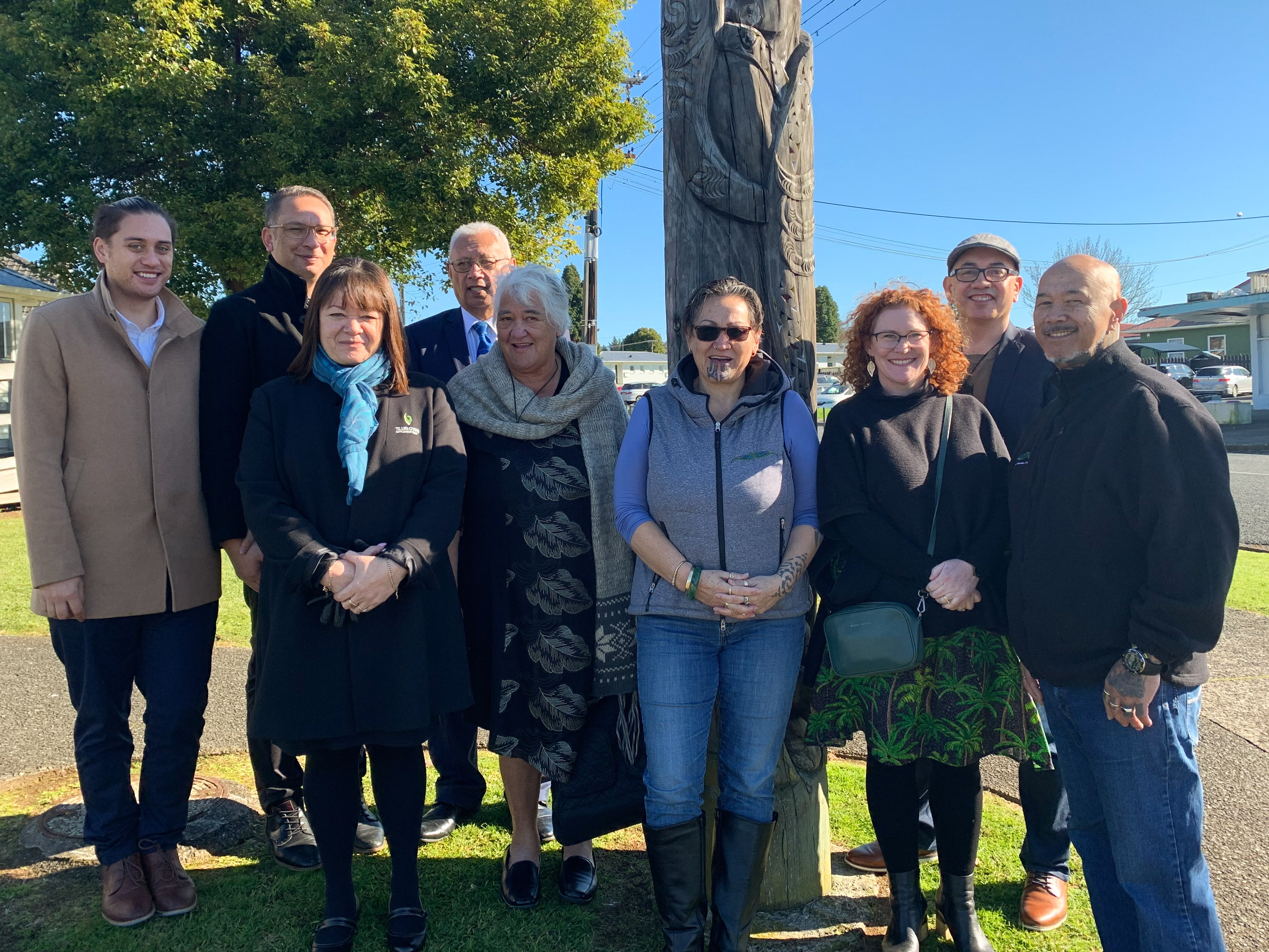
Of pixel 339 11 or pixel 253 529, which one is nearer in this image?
pixel 253 529

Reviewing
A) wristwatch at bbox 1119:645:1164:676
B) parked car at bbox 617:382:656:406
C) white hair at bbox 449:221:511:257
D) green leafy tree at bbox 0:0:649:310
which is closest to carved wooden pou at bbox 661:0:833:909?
white hair at bbox 449:221:511:257

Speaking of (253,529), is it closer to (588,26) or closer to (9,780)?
(9,780)

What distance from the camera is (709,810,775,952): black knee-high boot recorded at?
2629 millimetres

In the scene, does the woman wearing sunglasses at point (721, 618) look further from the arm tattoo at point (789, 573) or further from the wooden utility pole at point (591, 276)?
the wooden utility pole at point (591, 276)

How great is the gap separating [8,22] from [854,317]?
1275 cm

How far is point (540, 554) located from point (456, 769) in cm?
136

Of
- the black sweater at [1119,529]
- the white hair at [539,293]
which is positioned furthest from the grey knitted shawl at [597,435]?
the black sweater at [1119,529]

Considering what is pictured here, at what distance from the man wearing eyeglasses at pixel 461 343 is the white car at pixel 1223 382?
32.3m

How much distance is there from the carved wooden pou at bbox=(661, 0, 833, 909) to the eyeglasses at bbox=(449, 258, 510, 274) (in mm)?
928

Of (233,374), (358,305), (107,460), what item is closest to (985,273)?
(358,305)

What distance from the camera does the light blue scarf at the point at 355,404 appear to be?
2646 mm

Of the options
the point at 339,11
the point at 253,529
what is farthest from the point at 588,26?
the point at 253,529

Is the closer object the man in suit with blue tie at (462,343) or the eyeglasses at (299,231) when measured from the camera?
the eyeglasses at (299,231)

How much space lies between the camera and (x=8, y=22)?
428 inches
